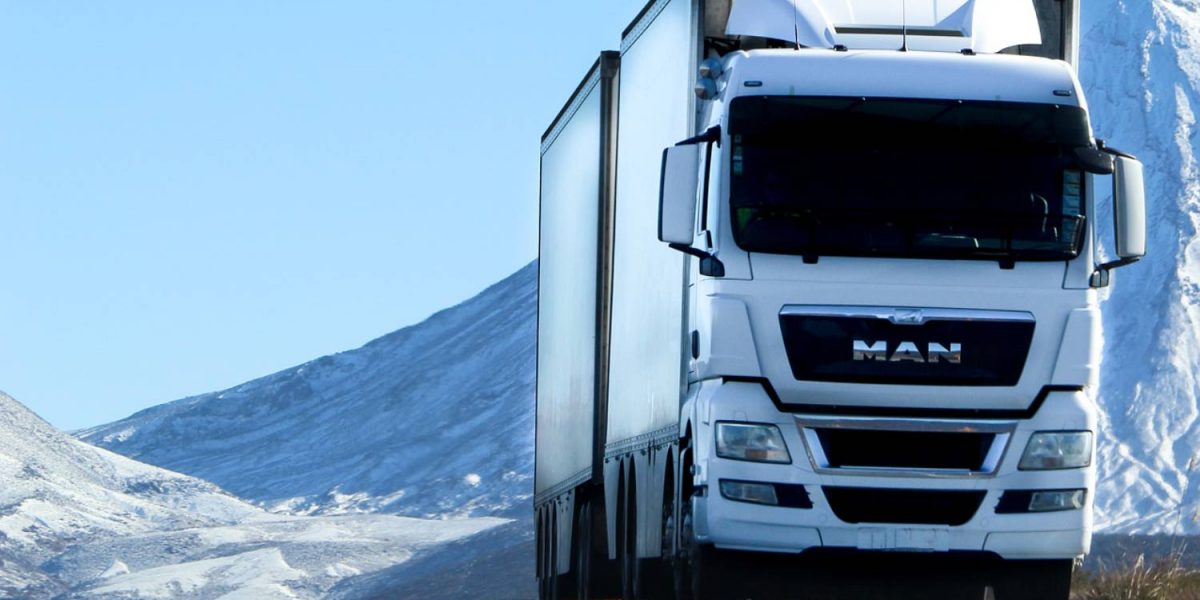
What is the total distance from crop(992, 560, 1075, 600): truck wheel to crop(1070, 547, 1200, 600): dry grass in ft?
10.3

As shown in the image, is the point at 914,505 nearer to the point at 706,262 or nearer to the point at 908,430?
the point at 908,430

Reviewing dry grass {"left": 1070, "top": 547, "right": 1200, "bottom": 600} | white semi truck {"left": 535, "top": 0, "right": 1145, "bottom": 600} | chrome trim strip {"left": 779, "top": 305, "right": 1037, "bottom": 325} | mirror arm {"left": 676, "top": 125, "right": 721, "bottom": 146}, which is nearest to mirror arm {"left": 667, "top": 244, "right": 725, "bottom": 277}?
white semi truck {"left": 535, "top": 0, "right": 1145, "bottom": 600}

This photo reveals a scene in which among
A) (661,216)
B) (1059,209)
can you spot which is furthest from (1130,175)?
(661,216)

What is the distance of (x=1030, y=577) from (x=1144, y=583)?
407 cm

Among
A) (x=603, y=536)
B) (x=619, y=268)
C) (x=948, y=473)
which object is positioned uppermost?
(x=619, y=268)

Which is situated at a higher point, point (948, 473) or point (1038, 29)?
point (1038, 29)

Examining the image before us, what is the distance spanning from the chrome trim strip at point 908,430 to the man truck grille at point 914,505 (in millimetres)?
107

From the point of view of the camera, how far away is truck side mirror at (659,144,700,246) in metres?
12.6

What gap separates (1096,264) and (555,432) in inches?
406

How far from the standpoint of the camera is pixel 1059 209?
493 inches

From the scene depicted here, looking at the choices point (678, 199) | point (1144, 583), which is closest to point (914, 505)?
point (678, 199)

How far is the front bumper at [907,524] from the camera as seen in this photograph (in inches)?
487

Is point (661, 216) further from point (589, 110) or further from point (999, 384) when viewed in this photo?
point (589, 110)

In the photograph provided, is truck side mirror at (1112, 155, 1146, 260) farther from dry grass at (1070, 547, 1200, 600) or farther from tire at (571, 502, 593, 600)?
tire at (571, 502, 593, 600)
